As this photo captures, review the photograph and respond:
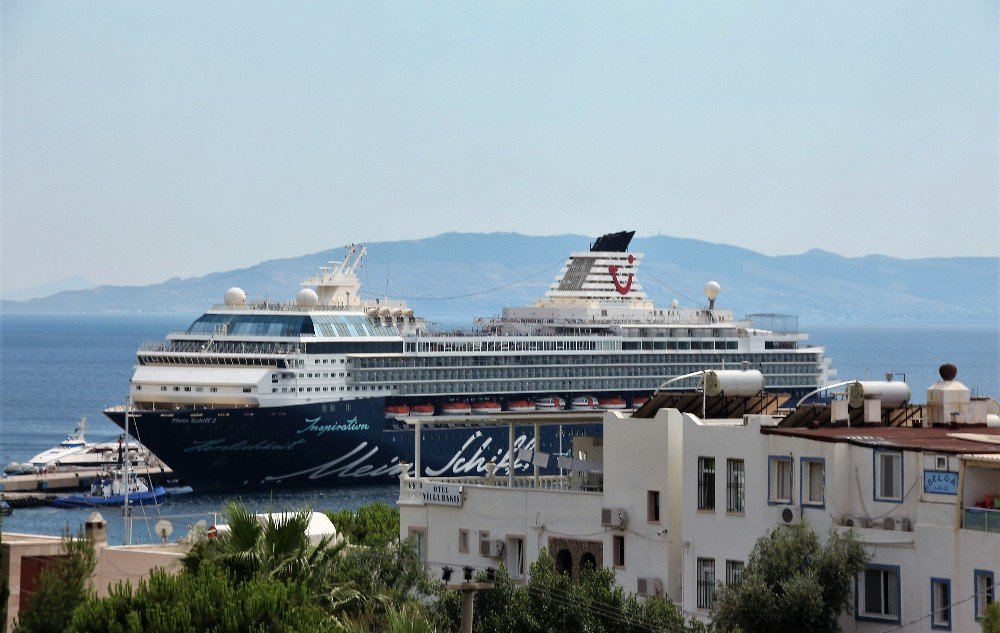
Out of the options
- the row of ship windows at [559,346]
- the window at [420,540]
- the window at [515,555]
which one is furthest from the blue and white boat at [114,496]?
the window at [515,555]

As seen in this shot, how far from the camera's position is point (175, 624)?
64.5ft

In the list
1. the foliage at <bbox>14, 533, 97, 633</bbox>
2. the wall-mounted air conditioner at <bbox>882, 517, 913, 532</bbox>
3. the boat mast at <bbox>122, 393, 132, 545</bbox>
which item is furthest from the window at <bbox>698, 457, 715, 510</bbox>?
the boat mast at <bbox>122, 393, 132, 545</bbox>

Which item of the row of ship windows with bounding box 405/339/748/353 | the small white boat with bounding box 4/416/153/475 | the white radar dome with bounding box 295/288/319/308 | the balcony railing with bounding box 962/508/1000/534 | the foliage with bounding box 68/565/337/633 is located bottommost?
the small white boat with bounding box 4/416/153/475

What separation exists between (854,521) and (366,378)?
56.7 meters

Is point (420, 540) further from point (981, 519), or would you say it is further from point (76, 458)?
point (76, 458)

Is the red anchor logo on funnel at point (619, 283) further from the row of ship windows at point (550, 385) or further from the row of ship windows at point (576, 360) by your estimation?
the row of ship windows at point (550, 385)

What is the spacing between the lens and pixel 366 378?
80.0m

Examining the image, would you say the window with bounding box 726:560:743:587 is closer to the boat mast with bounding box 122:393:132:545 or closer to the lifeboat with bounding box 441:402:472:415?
the boat mast with bounding box 122:393:132:545

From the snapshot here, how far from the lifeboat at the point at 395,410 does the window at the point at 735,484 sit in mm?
54236

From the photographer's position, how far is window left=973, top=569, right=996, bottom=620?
22.2 m

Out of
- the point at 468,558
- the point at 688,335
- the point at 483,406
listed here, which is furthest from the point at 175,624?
the point at 688,335

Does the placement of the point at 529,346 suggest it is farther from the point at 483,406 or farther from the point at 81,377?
the point at 81,377

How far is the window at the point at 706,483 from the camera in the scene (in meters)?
26.0

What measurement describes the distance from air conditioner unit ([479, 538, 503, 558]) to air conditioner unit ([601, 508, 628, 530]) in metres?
1.94
